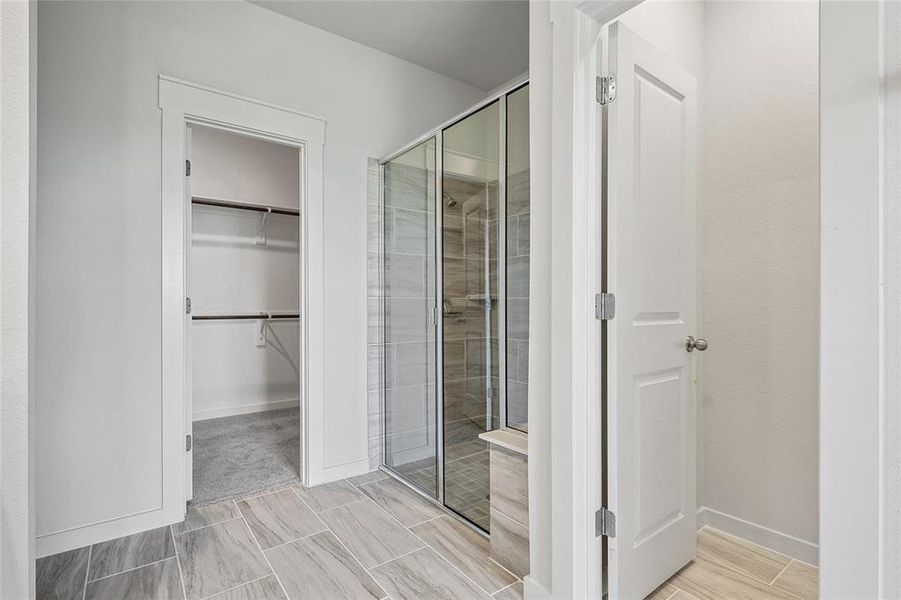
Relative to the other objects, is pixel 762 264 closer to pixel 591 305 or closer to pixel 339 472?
pixel 591 305

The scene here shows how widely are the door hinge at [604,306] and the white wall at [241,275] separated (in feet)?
10.9

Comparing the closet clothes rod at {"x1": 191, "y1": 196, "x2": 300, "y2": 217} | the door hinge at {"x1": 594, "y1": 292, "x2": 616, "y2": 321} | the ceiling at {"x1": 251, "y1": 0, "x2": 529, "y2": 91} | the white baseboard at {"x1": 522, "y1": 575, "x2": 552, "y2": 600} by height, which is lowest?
the white baseboard at {"x1": 522, "y1": 575, "x2": 552, "y2": 600}

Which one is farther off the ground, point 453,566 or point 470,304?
point 470,304

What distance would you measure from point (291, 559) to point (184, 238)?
5.43 ft

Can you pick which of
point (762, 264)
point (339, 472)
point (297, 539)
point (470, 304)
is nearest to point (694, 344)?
point (762, 264)

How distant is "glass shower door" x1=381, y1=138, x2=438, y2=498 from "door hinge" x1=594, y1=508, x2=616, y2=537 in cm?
118

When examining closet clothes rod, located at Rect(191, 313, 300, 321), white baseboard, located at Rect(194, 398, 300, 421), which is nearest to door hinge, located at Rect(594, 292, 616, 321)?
closet clothes rod, located at Rect(191, 313, 300, 321)

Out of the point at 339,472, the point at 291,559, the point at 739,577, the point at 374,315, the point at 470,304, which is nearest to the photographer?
the point at 739,577

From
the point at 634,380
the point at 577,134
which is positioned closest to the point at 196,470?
the point at 634,380

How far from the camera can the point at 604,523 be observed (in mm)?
1489

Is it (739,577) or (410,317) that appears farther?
(410,317)

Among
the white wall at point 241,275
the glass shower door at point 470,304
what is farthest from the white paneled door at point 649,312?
the white wall at point 241,275

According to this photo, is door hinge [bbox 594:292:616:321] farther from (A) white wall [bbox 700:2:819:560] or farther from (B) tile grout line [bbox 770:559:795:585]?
(B) tile grout line [bbox 770:559:795:585]

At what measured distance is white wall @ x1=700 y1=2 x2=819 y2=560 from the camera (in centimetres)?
186
